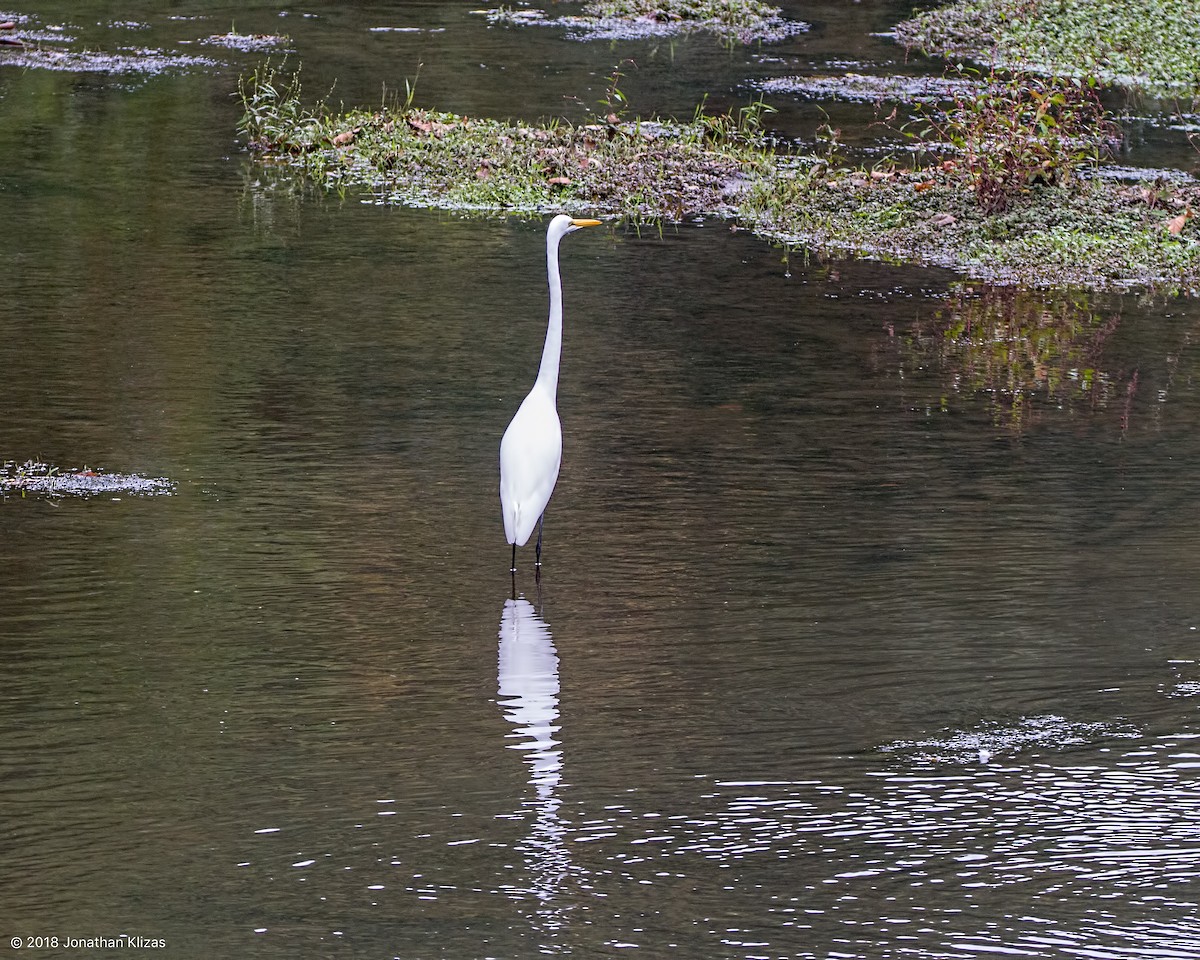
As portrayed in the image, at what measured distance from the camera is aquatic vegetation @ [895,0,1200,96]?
20.1 meters

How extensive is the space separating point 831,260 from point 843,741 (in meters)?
7.52

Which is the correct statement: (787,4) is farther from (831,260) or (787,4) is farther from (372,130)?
(831,260)

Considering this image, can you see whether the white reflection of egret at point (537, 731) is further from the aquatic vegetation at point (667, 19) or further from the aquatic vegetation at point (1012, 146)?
the aquatic vegetation at point (667, 19)

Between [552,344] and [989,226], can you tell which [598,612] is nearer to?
[552,344]

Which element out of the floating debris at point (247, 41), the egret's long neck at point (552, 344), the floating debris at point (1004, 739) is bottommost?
the floating debris at point (1004, 739)

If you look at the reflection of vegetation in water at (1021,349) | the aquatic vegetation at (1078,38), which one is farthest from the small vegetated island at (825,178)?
the aquatic vegetation at (1078,38)

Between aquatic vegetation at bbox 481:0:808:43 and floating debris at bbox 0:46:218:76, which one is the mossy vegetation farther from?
aquatic vegetation at bbox 481:0:808:43

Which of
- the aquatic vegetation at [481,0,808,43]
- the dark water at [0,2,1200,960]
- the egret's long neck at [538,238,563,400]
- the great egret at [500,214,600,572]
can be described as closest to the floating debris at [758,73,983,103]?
the aquatic vegetation at [481,0,808,43]

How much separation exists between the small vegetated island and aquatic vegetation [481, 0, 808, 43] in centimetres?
506

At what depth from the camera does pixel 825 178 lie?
14719 mm

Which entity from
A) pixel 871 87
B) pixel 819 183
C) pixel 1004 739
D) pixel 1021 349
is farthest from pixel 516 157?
pixel 1004 739

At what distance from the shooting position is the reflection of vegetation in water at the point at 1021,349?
398 inches

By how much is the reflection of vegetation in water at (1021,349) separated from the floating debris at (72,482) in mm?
4410

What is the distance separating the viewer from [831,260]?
1289cm
